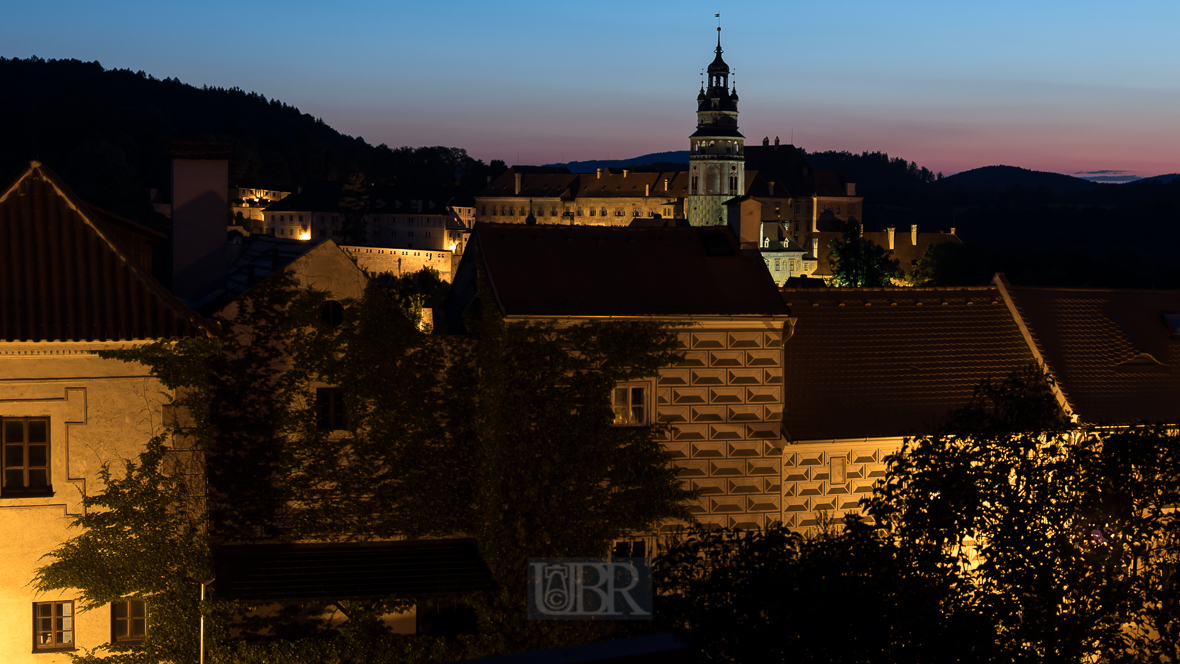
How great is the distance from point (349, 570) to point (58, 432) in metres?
5.12

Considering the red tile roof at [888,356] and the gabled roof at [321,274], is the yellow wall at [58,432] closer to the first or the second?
the gabled roof at [321,274]

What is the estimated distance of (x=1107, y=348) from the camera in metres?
22.9

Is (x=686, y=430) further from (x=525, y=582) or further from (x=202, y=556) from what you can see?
(x=202, y=556)

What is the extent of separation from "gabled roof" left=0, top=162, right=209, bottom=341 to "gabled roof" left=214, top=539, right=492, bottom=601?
440 cm

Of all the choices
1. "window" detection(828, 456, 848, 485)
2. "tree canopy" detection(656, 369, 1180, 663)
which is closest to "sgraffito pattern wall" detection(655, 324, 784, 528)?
"window" detection(828, 456, 848, 485)

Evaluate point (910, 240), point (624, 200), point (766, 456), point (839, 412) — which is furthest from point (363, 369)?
point (624, 200)

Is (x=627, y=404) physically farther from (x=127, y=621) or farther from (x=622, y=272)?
(x=127, y=621)

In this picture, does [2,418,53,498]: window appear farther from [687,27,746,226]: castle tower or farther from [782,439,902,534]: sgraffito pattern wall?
[687,27,746,226]: castle tower

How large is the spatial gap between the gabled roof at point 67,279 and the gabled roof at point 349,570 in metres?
4.40

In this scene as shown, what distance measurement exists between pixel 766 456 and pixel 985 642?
365 inches

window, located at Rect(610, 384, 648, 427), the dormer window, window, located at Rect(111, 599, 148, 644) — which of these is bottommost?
window, located at Rect(111, 599, 148, 644)

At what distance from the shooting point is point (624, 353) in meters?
18.9

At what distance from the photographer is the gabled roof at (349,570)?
17562 millimetres

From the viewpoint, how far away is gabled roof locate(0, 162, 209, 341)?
15.5 metres
